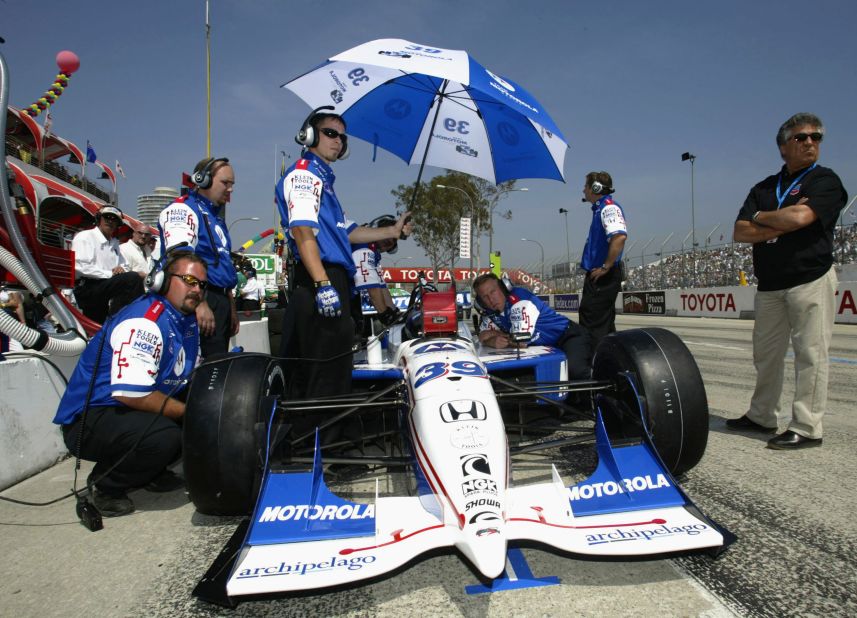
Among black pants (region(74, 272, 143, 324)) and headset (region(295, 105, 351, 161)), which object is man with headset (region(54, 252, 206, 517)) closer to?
headset (region(295, 105, 351, 161))

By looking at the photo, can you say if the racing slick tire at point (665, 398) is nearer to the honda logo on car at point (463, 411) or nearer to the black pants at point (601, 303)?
the honda logo on car at point (463, 411)

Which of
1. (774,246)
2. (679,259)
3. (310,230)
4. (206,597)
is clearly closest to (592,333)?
(774,246)

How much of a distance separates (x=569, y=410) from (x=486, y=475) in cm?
98

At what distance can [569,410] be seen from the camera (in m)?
2.68

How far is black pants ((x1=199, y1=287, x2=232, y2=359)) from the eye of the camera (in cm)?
358

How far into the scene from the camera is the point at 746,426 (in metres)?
3.69

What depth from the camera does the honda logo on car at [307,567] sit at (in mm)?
1620

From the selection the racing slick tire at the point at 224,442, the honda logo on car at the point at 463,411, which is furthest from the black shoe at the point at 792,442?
the racing slick tire at the point at 224,442

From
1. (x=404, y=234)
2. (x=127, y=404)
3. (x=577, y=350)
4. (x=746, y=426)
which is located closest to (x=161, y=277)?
(x=127, y=404)

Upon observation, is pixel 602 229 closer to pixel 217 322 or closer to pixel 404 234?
pixel 404 234

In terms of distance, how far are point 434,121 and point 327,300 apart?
268cm

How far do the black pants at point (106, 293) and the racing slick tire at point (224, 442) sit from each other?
325 centimetres

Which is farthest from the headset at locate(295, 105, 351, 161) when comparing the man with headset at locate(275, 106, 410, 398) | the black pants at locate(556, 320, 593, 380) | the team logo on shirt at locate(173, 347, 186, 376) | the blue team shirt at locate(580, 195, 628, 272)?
the blue team shirt at locate(580, 195, 628, 272)

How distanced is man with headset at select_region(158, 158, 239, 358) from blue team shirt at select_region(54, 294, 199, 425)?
53cm
